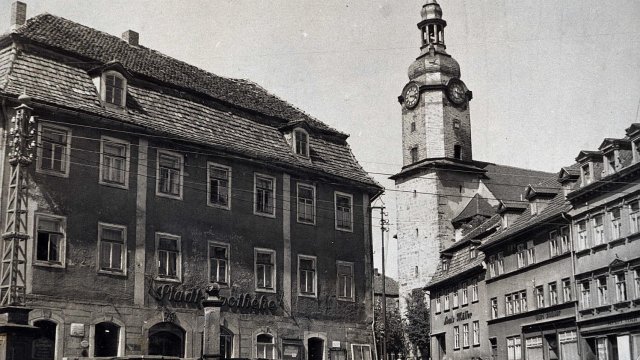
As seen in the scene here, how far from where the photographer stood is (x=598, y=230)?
41.8 metres

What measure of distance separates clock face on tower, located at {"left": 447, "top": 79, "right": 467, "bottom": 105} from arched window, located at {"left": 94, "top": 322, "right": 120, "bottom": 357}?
64.4 metres

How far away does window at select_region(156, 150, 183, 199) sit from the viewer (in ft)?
104

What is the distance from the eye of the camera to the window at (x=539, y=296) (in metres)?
47.1

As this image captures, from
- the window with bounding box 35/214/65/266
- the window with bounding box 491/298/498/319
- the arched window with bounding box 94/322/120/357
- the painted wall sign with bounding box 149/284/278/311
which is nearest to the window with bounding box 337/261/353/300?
the painted wall sign with bounding box 149/284/278/311

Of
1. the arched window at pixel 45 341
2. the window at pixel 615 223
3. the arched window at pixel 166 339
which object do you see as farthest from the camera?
the window at pixel 615 223

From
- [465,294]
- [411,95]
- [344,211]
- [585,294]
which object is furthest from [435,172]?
[344,211]

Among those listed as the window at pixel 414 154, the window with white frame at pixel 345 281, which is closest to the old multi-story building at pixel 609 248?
the window with white frame at pixel 345 281

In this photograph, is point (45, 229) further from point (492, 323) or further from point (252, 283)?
point (492, 323)

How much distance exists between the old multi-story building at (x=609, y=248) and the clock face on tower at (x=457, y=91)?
45515 millimetres

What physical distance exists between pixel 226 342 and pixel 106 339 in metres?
5.12

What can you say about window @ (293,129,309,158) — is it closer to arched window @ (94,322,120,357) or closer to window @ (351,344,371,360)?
window @ (351,344,371,360)

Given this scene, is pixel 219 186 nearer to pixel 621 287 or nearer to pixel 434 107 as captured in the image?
pixel 621 287

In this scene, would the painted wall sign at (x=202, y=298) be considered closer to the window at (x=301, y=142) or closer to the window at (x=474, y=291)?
the window at (x=301, y=142)

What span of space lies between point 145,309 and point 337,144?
553 inches
